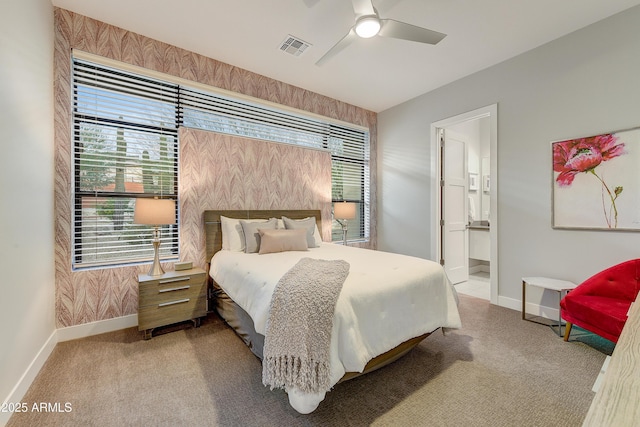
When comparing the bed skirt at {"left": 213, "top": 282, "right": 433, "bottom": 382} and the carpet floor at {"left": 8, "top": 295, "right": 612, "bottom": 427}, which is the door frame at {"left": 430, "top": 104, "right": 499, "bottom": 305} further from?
the bed skirt at {"left": 213, "top": 282, "right": 433, "bottom": 382}

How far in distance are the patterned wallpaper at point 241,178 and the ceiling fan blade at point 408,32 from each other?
2100 millimetres

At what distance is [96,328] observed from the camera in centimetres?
268

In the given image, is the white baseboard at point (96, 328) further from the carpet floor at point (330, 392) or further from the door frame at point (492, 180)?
the door frame at point (492, 180)

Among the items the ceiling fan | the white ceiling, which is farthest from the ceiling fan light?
the white ceiling

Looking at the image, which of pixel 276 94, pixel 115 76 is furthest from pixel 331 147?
pixel 115 76

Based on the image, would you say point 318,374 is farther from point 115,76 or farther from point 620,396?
point 115,76

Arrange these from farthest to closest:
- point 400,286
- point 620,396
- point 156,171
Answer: point 156,171 < point 400,286 < point 620,396

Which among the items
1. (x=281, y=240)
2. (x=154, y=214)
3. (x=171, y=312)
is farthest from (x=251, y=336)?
(x=154, y=214)

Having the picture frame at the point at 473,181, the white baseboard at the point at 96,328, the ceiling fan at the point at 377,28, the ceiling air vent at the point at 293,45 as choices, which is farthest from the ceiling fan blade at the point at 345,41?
the picture frame at the point at 473,181

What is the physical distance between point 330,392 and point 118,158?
2979 millimetres

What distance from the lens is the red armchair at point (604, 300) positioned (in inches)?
84.9

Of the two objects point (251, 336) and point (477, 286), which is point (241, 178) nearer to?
point (251, 336)

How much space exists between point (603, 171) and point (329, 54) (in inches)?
116

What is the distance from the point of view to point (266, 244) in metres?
3.04
